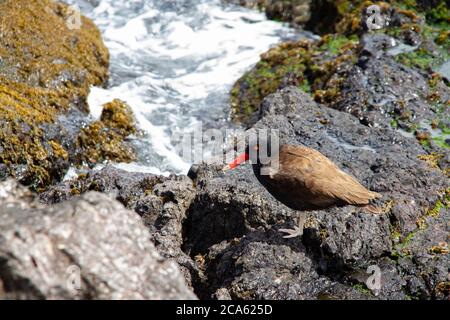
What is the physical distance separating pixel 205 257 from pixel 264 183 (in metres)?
1.05

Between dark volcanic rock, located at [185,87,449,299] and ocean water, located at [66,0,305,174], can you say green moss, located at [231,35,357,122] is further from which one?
dark volcanic rock, located at [185,87,449,299]

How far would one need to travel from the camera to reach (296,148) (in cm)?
661

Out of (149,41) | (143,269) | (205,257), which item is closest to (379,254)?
(205,257)

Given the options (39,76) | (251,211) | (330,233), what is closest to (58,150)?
(39,76)

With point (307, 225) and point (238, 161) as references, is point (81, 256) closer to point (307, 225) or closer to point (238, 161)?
point (307, 225)

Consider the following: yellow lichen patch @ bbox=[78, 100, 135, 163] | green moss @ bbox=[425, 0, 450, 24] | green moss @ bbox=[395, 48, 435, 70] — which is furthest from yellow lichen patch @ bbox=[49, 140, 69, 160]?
green moss @ bbox=[425, 0, 450, 24]

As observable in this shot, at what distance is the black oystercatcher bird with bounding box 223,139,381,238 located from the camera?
6.11m

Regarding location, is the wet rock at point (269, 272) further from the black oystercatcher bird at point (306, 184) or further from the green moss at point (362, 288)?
the black oystercatcher bird at point (306, 184)

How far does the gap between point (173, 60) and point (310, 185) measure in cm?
863

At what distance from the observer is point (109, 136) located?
32.9ft

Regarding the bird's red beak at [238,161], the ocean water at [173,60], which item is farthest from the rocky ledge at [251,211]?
the ocean water at [173,60]

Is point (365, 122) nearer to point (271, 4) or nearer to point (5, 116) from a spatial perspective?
point (5, 116)

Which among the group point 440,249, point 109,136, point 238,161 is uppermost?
point 238,161
